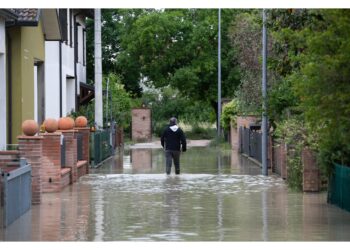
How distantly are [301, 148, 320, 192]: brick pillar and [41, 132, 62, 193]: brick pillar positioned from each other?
227 inches

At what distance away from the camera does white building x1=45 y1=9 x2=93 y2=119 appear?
35.1 meters

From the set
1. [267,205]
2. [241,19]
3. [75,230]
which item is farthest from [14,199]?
[241,19]

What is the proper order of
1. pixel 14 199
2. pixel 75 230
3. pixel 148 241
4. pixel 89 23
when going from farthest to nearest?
pixel 89 23
pixel 14 199
pixel 75 230
pixel 148 241

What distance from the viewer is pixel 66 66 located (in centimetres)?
3931

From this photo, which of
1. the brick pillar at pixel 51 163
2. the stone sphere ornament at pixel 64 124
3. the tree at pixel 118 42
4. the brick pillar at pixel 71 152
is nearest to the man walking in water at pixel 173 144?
the brick pillar at pixel 71 152

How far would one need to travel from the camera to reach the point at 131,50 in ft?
211

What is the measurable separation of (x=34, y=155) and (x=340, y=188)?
20.1 feet

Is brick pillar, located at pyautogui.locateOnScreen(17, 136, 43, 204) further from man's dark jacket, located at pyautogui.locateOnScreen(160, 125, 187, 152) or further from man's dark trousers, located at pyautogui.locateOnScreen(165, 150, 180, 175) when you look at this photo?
man's dark jacket, located at pyautogui.locateOnScreen(160, 125, 187, 152)

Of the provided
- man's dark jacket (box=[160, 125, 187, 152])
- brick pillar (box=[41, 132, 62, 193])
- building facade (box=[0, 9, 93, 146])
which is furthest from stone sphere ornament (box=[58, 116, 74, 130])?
man's dark jacket (box=[160, 125, 187, 152])

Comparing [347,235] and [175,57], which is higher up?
[175,57]

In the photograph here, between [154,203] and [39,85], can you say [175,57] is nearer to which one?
[39,85]

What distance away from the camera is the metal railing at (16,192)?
1617 cm

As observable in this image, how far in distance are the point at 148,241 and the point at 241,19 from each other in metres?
33.8

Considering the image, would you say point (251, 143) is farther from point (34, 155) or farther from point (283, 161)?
point (34, 155)
